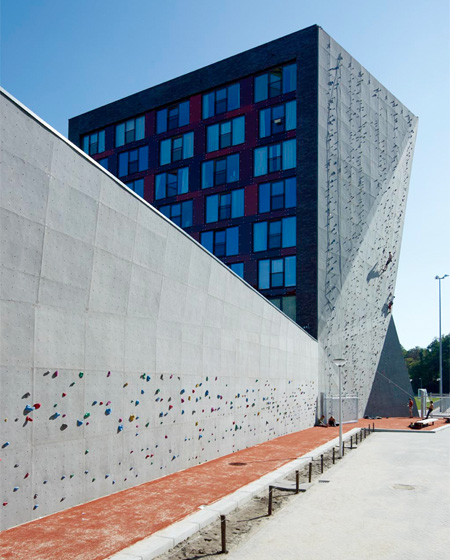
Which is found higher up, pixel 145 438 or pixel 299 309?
pixel 299 309

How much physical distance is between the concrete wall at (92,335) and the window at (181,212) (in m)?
23.0

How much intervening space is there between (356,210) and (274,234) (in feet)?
24.1

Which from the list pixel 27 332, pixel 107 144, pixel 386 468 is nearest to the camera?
pixel 27 332

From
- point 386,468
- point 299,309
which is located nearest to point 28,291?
point 386,468

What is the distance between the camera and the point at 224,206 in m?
40.8

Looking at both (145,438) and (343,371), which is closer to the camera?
(145,438)

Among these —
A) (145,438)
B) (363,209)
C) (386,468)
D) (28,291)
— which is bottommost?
(386,468)

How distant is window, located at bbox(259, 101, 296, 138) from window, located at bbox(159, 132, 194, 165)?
630 centimetres

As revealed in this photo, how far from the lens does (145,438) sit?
14.9 meters

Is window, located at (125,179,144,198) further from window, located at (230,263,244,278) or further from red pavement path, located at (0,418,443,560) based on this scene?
red pavement path, located at (0,418,443,560)

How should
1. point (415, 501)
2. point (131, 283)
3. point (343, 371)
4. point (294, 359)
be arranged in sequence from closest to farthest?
point (415, 501) < point (131, 283) < point (294, 359) < point (343, 371)

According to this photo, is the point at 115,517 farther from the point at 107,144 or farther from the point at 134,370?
the point at 107,144

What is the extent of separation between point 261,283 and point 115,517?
27961mm

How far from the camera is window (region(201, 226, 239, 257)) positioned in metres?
39.8
